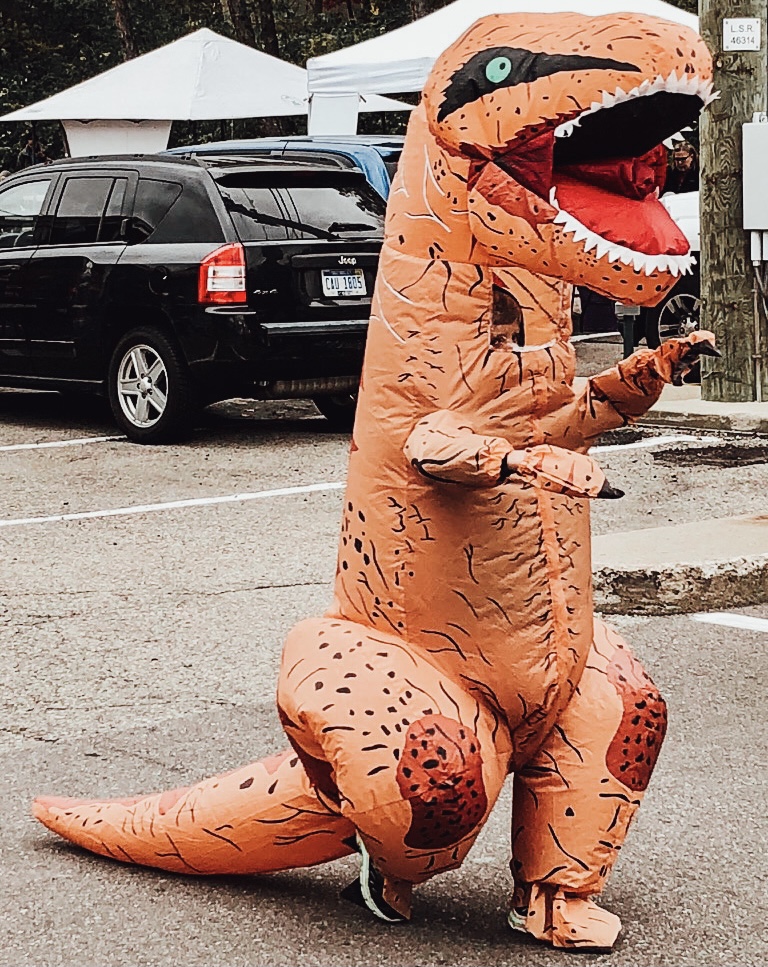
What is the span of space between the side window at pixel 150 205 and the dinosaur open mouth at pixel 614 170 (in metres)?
8.25

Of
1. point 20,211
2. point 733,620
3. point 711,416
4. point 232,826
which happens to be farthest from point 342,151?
point 232,826

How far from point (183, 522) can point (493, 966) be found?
209 inches

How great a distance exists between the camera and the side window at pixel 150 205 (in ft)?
36.2

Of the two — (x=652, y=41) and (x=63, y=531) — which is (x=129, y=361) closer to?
(x=63, y=531)

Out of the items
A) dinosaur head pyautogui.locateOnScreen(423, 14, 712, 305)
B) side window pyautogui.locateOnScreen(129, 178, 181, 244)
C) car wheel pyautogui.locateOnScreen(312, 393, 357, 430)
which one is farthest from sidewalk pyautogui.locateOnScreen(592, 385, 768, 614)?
side window pyautogui.locateOnScreen(129, 178, 181, 244)

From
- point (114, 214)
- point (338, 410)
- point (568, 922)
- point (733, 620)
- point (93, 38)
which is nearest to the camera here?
point (568, 922)

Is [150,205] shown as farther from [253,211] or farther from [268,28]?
[268,28]

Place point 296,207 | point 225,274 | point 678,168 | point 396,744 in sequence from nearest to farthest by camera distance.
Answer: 1. point 396,744
2. point 678,168
3. point 225,274
4. point 296,207

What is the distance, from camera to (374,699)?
3.12 m

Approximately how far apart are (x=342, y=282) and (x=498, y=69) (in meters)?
7.72

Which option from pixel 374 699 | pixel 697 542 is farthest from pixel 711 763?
pixel 697 542

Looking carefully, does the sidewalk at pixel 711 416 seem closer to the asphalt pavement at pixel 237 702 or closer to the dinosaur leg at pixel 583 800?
the asphalt pavement at pixel 237 702

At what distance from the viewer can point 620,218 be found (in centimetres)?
301

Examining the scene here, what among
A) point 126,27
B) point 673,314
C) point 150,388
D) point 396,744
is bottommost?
point 396,744
